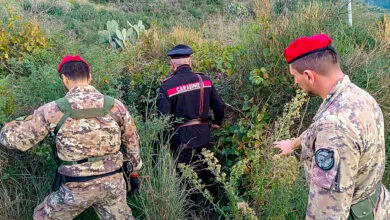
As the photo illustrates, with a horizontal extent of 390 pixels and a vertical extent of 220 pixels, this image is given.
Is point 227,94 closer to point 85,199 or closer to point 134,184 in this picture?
point 134,184

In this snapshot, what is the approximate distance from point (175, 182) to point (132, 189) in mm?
405

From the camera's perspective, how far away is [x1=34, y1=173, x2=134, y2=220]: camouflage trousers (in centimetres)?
320

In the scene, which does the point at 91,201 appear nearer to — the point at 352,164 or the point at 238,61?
the point at 352,164

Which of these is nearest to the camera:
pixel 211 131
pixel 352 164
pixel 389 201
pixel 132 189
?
pixel 352 164

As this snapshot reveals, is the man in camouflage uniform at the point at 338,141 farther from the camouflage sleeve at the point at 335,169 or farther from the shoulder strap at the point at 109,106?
the shoulder strap at the point at 109,106

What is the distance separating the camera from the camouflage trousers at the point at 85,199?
10.5ft

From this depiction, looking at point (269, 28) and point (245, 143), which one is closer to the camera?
point (245, 143)

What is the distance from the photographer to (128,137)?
11.4ft

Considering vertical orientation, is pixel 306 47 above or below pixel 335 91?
above

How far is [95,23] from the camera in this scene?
1452 centimetres

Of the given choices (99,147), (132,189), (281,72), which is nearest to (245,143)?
(281,72)

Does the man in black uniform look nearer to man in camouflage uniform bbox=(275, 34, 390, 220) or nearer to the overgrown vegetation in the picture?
the overgrown vegetation

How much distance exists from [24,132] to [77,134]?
40cm

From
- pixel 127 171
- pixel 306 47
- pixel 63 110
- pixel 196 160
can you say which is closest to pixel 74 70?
pixel 63 110
